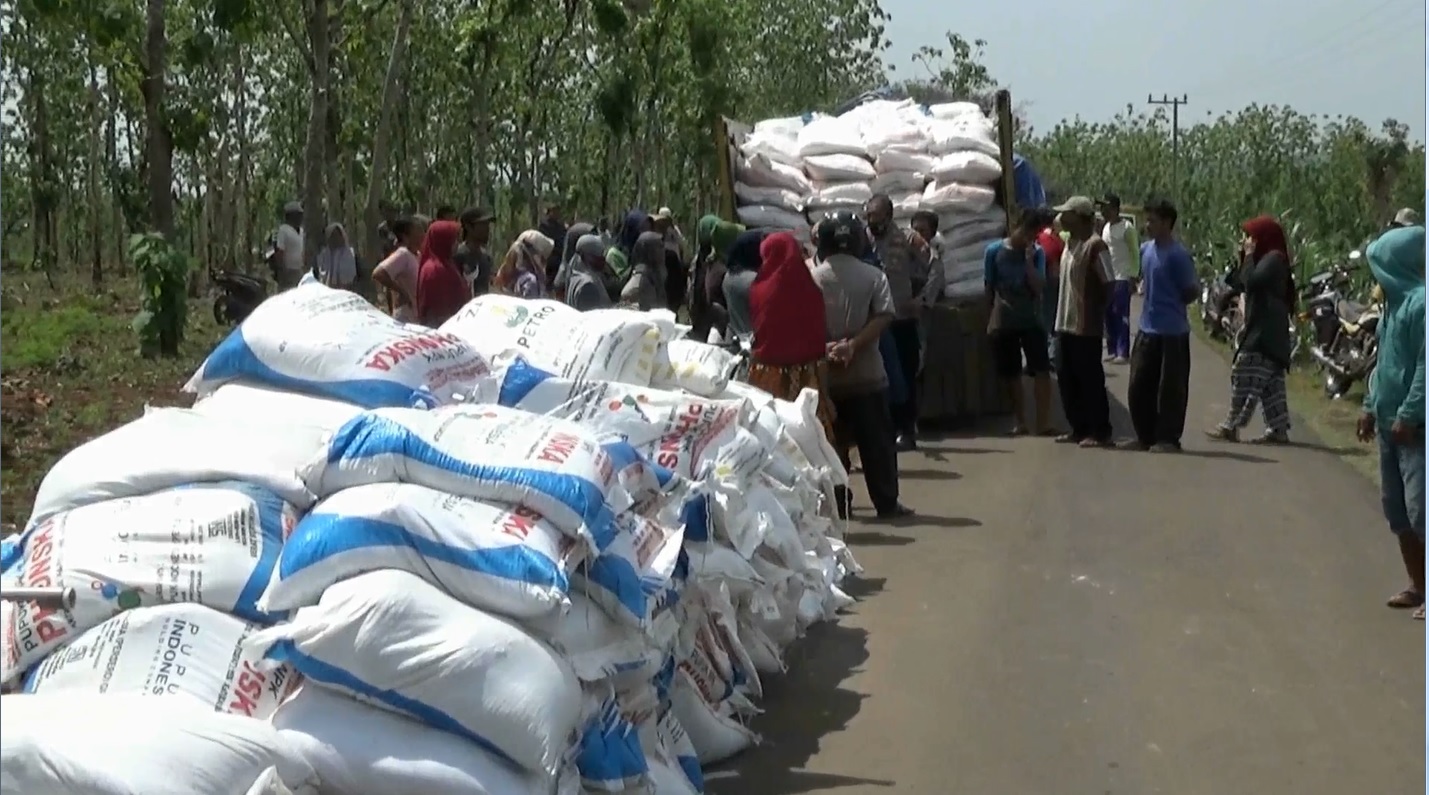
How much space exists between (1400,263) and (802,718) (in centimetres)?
294

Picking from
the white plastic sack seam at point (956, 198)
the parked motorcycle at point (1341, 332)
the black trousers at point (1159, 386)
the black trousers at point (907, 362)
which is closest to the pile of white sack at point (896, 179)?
the white plastic sack seam at point (956, 198)

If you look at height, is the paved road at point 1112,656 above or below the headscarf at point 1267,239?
below

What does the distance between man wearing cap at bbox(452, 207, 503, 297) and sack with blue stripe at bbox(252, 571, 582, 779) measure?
276 inches

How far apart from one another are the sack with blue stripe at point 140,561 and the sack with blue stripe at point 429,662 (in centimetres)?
20

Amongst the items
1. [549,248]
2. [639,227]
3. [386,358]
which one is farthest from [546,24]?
[386,358]

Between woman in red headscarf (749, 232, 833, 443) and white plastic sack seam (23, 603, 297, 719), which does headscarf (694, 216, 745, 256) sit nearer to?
woman in red headscarf (749, 232, 833, 443)

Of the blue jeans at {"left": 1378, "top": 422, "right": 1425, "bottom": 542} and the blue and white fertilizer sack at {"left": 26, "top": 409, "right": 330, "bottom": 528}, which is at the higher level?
the blue and white fertilizer sack at {"left": 26, "top": 409, "right": 330, "bottom": 528}

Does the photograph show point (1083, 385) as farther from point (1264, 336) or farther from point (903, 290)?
point (903, 290)

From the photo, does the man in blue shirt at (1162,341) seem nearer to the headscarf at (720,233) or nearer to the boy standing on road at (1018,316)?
the boy standing on road at (1018,316)

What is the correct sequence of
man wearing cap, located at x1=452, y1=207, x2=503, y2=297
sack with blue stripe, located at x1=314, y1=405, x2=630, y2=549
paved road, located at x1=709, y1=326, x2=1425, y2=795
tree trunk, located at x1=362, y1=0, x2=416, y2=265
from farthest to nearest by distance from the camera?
tree trunk, located at x1=362, y1=0, x2=416, y2=265 → man wearing cap, located at x1=452, y1=207, x2=503, y2=297 → paved road, located at x1=709, y1=326, x2=1425, y2=795 → sack with blue stripe, located at x1=314, y1=405, x2=630, y2=549

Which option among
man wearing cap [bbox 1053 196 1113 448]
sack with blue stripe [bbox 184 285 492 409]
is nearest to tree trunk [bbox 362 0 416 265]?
man wearing cap [bbox 1053 196 1113 448]

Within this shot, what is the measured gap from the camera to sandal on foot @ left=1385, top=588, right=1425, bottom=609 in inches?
299

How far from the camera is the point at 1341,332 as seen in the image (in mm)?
15211

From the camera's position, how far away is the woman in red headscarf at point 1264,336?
38.9 feet
